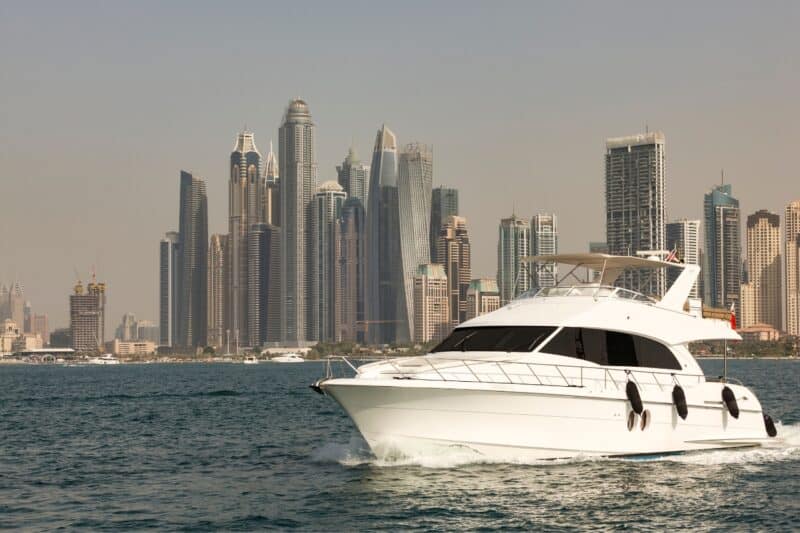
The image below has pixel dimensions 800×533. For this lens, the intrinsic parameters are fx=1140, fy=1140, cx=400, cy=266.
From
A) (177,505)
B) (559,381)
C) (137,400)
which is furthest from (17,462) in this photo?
(137,400)

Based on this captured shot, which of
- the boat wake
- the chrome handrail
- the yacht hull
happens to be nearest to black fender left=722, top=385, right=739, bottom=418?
the boat wake

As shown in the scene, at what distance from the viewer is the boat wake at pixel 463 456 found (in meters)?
20.5

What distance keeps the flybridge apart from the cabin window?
146 centimetres

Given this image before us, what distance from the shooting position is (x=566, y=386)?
20859 millimetres

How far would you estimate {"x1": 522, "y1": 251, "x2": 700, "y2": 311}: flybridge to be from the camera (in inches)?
980

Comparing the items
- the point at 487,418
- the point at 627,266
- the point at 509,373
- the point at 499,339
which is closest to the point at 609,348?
the point at 499,339

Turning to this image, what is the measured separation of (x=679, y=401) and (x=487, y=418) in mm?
4399

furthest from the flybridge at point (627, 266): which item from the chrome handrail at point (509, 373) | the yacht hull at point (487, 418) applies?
the yacht hull at point (487, 418)

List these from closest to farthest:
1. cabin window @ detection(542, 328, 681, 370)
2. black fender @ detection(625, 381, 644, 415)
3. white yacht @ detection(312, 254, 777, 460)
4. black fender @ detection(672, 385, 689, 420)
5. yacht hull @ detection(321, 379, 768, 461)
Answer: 1. yacht hull @ detection(321, 379, 768, 461)
2. white yacht @ detection(312, 254, 777, 460)
3. black fender @ detection(625, 381, 644, 415)
4. cabin window @ detection(542, 328, 681, 370)
5. black fender @ detection(672, 385, 689, 420)

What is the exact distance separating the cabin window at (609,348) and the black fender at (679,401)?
2.61 feet

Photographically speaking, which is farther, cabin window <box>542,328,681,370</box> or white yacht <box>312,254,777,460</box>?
cabin window <box>542,328,681,370</box>

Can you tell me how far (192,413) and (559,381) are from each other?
23.4 metres

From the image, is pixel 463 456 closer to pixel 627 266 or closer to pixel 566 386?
pixel 566 386

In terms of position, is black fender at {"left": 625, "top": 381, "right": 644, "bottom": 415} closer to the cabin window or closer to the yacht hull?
the yacht hull
